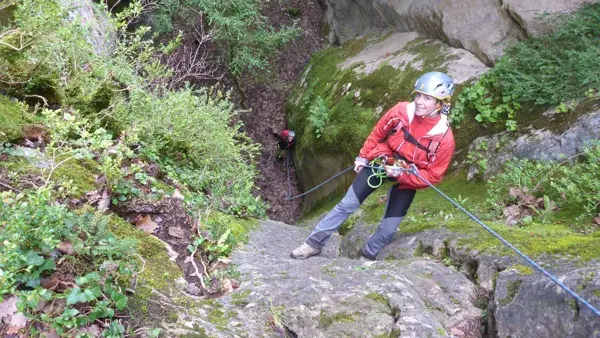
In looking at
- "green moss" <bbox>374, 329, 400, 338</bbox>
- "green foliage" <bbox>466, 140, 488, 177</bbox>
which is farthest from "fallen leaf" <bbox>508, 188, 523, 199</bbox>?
"green moss" <bbox>374, 329, 400, 338</bbox>

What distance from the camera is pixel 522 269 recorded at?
3.40 meters

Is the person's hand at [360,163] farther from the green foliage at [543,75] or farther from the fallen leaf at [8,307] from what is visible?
the fallen leaf at [8,307]

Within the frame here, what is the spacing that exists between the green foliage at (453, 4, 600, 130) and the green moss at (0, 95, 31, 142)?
6.17m

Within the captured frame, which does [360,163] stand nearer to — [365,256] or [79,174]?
[365,256]

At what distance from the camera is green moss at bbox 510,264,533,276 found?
3.31 meters

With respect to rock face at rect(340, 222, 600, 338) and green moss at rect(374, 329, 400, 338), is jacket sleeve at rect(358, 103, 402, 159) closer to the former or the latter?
rock face at rect(340, 222, 600, 338)

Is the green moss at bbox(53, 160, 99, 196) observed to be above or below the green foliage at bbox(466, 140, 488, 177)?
above

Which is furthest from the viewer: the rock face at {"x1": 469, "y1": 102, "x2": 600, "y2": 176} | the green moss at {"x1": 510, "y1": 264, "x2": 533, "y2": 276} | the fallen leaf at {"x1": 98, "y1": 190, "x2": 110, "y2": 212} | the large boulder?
the large boulder

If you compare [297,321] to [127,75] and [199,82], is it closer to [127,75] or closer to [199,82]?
[127,75]

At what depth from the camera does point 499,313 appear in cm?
313

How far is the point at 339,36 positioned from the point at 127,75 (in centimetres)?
859

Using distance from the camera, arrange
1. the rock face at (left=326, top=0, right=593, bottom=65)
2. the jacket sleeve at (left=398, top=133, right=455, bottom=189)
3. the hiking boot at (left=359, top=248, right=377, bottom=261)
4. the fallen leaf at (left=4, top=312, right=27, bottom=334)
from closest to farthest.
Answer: the fallen leaf at (left=4, top=312, right=27, bottom=334)
the jacket sleeve at (left=398, top=133, right=455, bottom=189)
the hiking boot at (left=359, top=248, right=377, bottom=261)
the rock face at (left=326, top=0, right=593, bottom=65)

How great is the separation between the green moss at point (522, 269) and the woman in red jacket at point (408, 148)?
139 centimetres

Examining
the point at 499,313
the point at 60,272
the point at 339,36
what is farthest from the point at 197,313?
the point at 339,36
